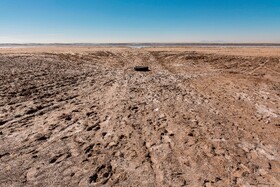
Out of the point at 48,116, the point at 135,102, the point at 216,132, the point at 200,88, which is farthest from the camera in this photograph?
the point at 200,88

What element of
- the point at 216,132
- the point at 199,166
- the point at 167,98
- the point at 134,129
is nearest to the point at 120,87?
the point at 167,98

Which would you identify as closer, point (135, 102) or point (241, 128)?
point (241, 128)

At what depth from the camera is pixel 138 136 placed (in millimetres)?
6875

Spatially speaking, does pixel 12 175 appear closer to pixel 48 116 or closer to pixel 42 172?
pixel 42 172

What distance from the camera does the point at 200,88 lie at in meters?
12.8

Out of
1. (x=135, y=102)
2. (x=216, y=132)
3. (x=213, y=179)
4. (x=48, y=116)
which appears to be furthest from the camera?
(x=135, y=102)

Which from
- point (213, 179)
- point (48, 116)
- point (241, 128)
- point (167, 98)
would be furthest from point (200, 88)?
point (213, 179)

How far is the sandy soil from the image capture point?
16.7 feet

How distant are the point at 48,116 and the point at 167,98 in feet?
14.8

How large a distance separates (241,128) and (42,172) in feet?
16.7

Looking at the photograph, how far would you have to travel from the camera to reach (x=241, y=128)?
24.3 ft

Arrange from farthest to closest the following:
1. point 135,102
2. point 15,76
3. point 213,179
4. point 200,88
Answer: point 15,76 → point 200,88 → point 135,102 → point 213,179

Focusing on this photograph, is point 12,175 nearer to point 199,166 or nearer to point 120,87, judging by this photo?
point 199,166

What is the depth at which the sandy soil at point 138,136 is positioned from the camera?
16.7 ft
